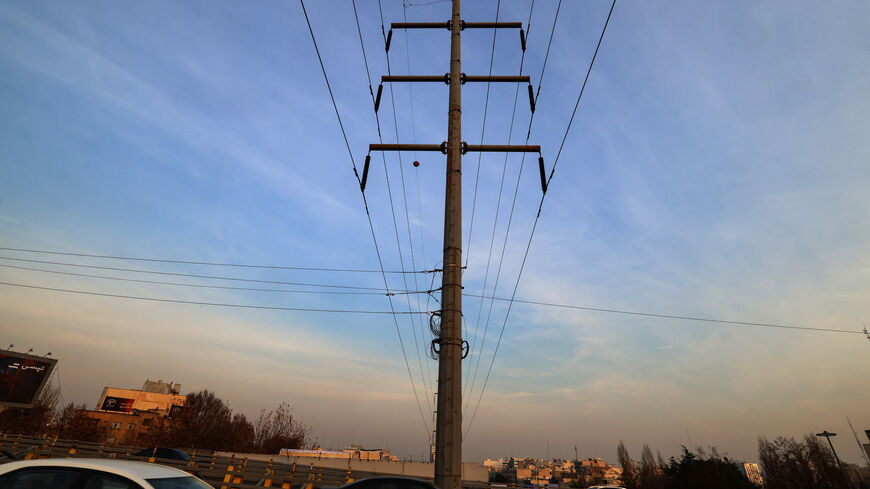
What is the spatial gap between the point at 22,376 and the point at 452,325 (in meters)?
55.5

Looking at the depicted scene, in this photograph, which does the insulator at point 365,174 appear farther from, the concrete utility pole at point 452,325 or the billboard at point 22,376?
the billboard at point 22,376

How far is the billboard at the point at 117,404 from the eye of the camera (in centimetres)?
10581

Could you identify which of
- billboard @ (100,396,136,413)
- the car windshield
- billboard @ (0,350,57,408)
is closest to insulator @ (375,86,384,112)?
the car windshield

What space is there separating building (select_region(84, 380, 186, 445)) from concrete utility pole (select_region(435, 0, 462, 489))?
370 feet

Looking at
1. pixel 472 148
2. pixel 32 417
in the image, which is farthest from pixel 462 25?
pixel 32 417

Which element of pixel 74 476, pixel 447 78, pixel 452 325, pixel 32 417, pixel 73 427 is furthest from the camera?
pixel 73 427

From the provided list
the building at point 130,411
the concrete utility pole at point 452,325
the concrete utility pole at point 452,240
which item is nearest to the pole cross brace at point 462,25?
the concrete utility pole at point 452,240

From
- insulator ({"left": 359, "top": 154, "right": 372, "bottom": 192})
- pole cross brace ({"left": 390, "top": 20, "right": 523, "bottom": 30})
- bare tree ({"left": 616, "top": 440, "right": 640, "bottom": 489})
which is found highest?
pole cross brace ({"left": 390, "top": 20, "right": 523, "bottom": 30})

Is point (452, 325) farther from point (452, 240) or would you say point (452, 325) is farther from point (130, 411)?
point (130, 411)

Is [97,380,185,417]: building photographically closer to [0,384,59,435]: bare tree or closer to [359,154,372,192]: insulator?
[0,384,59,435]: bare tree

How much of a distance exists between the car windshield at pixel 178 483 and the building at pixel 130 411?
370ft

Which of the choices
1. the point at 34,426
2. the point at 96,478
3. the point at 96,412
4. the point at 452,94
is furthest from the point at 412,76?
the point at 96,412

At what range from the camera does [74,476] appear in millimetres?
4738

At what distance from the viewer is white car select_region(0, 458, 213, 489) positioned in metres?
4.64
